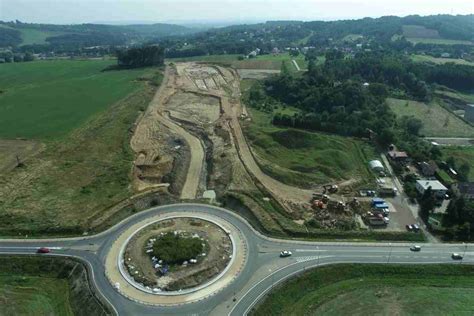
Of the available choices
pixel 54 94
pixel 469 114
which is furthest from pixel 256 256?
pixel 54 94

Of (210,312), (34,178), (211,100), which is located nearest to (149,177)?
(34,178)

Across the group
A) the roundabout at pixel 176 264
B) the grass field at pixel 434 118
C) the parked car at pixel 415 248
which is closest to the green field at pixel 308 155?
the parked car at pixel 415 248

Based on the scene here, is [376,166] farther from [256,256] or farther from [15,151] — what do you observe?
[15,151]

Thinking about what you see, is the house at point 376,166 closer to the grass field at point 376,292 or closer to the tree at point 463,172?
the tree at point 463,172

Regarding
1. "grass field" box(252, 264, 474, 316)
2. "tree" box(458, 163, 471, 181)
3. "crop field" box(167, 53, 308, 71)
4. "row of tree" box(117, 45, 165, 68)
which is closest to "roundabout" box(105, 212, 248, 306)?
"grass field" box(252, 264, 474, 316)

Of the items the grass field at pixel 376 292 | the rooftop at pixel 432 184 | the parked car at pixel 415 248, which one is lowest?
the grass field at pixel 376 292

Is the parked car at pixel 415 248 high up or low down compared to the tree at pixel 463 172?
down

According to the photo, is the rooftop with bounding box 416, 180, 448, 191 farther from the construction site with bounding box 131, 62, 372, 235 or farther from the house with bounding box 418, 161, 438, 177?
the construction site with bounding box 131, 62, 372, 235
